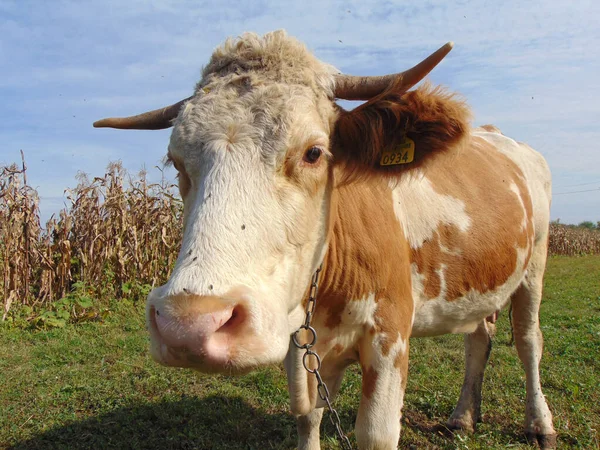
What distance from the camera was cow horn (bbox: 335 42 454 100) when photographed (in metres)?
2.41

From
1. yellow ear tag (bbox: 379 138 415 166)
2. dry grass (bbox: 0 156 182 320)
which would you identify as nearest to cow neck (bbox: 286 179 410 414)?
yellow ear tag (bbox: 379 138 415 166)

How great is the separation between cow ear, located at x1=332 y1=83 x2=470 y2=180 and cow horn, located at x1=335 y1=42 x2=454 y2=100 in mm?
62

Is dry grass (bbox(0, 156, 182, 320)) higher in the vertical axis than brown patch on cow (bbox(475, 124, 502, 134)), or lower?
Result: lower

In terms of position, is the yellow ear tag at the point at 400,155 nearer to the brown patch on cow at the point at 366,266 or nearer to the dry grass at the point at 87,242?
the brown patch on cow at the point at 366,266

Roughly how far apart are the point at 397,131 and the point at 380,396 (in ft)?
5.25

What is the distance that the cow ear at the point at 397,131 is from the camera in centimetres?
253

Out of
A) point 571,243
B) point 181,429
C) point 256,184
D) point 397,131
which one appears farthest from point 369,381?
point 571,243

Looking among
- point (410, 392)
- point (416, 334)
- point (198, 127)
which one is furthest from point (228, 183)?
point (410, 392)

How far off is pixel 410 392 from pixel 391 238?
2.75 m

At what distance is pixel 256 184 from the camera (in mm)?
2062

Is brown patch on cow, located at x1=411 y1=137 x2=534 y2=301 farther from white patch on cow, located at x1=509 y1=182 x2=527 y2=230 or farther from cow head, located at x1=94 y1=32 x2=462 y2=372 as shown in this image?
cow head, located at x1=94 y1=32 x2=462 y2=372

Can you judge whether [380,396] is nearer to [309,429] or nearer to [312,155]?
[309,429]

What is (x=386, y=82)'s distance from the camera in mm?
2580

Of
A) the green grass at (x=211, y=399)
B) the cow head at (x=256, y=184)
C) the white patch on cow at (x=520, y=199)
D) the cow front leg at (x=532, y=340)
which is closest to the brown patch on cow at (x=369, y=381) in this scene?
the cow head at (x=256, y=184)
